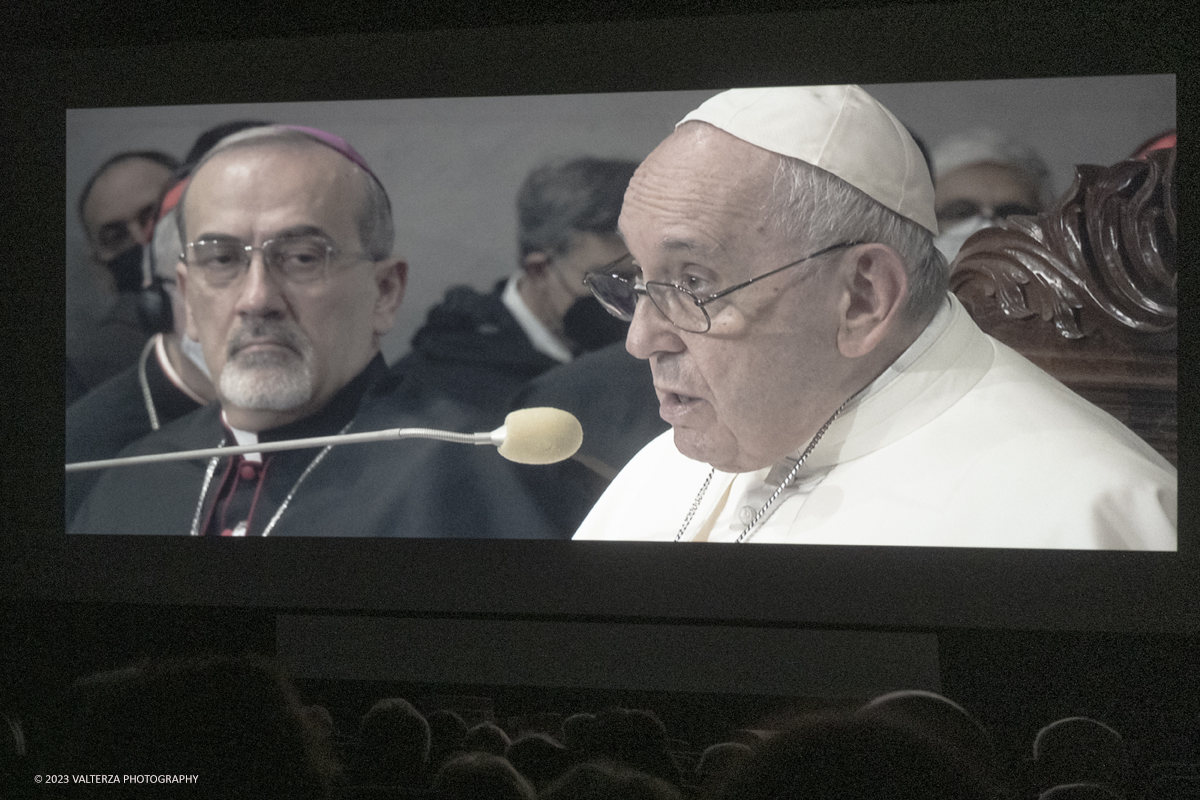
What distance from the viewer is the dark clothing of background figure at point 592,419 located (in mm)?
2811

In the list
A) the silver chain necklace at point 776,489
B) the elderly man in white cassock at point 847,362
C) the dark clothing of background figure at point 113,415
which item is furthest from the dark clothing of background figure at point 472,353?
the dark clothing of background figure at point 113,415

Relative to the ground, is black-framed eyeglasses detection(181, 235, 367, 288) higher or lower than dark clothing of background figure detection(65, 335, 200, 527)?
higher

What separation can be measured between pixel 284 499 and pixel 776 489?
147 centimetres

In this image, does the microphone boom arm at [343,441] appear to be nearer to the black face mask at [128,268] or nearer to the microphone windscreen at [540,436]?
the microphone windscreen at [540,436]

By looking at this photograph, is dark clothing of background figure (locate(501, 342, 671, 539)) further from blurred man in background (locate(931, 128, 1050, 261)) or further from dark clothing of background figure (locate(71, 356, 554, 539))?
blurred man in background (locate(931, 128, 1050, 261))

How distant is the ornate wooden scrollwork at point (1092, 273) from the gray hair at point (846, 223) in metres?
0.09

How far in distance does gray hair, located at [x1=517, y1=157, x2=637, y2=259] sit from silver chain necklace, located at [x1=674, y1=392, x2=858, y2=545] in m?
0.78

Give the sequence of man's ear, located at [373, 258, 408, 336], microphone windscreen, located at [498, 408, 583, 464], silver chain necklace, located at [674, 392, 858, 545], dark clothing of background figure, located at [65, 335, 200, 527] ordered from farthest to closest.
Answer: dark clothing of background figure, located at [65, 335, 200, 527], man's ear, located at [373, 258, 408, 336], microphone windscreen, located at [498, 408, 583, 464], silver chain necklace, located at [674, 392, 858, 545]

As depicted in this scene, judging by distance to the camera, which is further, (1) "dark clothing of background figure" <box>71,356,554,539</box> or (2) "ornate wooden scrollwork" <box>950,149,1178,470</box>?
(1) "dark clothing of background figure" <box>71,356,554,539</box>

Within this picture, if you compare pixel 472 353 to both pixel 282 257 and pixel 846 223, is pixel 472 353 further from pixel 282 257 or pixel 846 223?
pixel 846 223

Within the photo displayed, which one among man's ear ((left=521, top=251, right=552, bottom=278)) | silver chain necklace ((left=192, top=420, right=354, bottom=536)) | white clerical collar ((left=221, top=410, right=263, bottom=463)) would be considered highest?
man's ear ((left=521, top=251, right=552, bottom=278))

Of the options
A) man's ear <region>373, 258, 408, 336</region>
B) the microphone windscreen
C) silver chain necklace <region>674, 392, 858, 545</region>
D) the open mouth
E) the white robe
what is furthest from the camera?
man's ear <region>373, 258, 408, 336</region>

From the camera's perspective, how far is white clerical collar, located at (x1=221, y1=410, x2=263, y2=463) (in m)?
3.03

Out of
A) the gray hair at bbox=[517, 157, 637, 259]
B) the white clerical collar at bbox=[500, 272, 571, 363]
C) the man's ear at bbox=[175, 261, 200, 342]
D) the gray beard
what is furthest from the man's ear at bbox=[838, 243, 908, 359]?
the man's ear at bbox=[175, 261, 200, 342]
